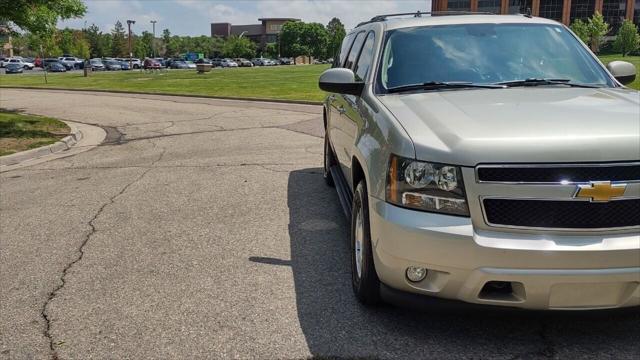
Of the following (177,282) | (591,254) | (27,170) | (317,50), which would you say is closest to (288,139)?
(27,170)

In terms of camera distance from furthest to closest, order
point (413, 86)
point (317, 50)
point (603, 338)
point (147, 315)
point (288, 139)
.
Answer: point (317, 50) < point (288, 139) < point (413, 86) < point (147, 315) < point (603, 338)

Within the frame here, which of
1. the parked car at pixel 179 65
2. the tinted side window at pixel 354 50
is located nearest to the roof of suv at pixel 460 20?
the tinted side window at pixel 354 50

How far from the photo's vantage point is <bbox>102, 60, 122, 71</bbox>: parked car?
82000 millimetres

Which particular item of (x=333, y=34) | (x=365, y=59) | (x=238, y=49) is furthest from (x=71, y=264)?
(x=333, y=34)

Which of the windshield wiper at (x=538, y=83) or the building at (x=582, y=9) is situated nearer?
the windshield wiper at (x=538, y=83)

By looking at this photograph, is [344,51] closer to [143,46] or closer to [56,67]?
[56,67]

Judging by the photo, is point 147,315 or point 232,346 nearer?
point 232,346

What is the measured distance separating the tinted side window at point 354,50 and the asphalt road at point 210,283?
157 centimetres

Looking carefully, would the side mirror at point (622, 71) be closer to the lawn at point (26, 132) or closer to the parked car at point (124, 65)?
the lawn at point (26, 132)

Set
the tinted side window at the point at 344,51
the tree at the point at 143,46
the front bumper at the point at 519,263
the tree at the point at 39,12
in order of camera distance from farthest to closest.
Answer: the tree at the point at 143,46
the tree at the point at 39,12
the tinted side window at the point at 344,51
the front bumper at the point at 519,263

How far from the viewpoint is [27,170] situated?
30.7ft

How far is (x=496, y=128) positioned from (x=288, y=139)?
342 inches

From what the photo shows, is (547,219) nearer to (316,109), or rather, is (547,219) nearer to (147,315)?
(147,315)

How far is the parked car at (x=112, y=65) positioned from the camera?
8200 centimetres
